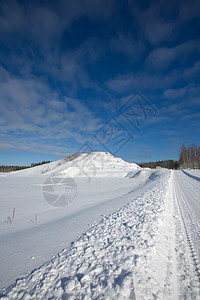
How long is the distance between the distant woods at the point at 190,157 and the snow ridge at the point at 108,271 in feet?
226

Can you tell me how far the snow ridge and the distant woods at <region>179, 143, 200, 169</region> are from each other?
2710 inches

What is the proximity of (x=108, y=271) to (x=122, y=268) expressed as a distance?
25 centimetres

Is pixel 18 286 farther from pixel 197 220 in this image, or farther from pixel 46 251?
pixel 197 220

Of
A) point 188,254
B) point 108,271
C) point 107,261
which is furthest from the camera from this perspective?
point 188,254

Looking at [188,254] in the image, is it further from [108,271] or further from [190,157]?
[190,157]

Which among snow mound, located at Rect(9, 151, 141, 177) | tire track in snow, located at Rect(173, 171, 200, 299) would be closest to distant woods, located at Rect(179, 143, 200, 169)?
snow mound, located at Rect(9, 151, 141, 177)

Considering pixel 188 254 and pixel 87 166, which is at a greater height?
pixel 87 166

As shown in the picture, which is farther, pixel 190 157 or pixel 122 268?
pixel 190 157

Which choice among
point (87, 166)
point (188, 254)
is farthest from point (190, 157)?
point (188, 254)

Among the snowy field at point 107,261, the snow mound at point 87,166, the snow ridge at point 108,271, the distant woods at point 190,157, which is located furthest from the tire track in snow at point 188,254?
the distant woods at point 190,157

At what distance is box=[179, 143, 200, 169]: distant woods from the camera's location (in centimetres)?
5828

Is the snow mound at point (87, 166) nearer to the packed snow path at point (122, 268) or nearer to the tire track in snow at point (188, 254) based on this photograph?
the tire track in snow at point (188, 254)

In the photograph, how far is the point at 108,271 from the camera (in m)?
2.17

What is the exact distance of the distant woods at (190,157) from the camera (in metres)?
58.3
